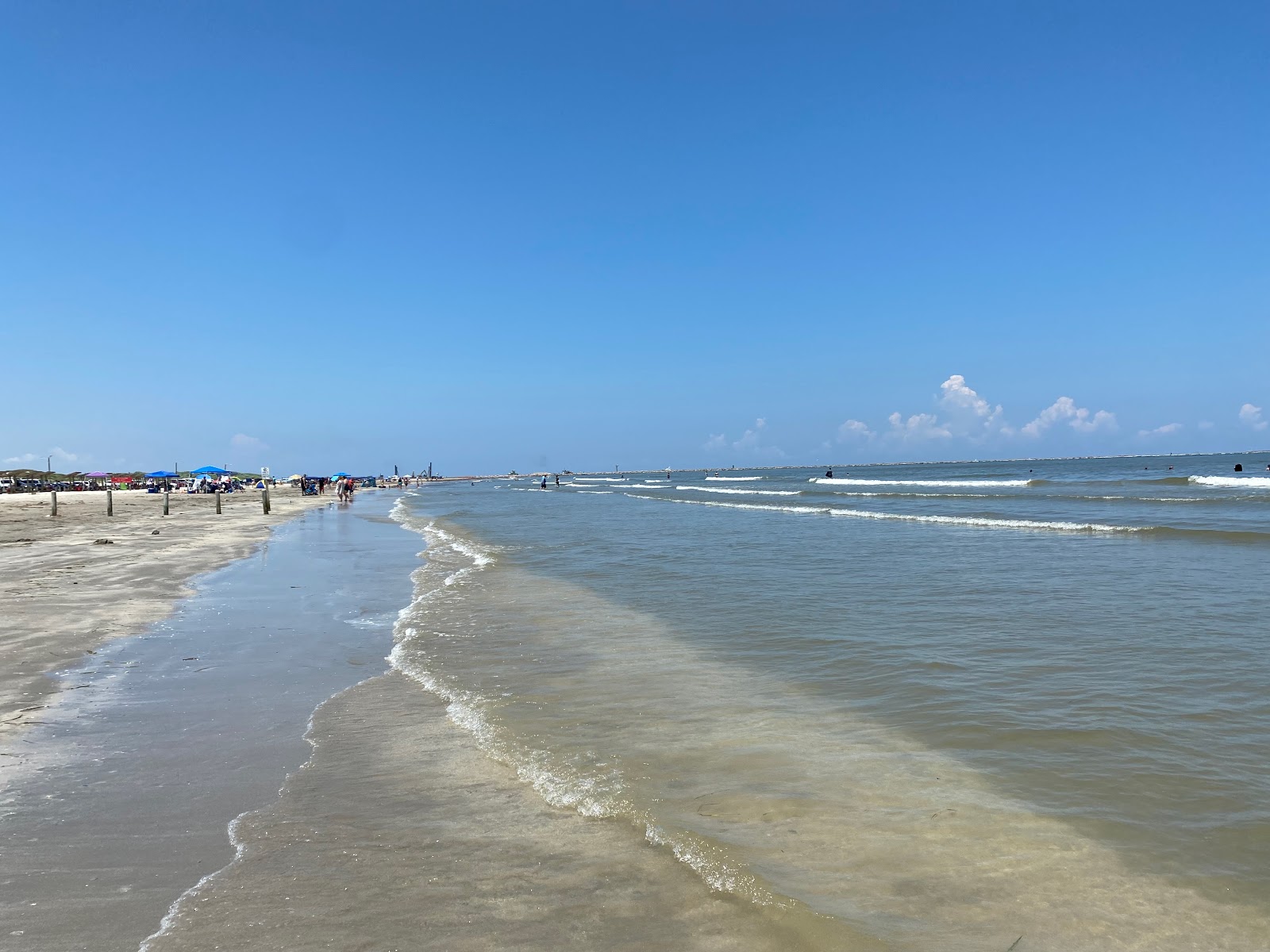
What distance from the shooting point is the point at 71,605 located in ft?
37.1

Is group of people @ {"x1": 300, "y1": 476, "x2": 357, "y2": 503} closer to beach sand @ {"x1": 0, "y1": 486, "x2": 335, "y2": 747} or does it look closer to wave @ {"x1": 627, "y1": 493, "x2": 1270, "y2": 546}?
beach sand @ {"x1": 0, "y1": 486, "x2": 335, "y2": 747}

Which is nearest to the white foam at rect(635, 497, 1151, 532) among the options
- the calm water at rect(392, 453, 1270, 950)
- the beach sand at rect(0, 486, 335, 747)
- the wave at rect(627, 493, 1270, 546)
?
the wave at rect(627, 493, 1270, 546)

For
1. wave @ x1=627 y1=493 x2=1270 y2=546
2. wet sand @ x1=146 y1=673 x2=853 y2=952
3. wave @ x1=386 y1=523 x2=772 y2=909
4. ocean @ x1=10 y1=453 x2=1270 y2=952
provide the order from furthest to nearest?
wave @ x1=627 y1=493 x2=1270 y2=546, wave @ x1=386 y1=523 x2=772 y2=909, ocean @ x1=10 y1=453 x2=1270 y2=952, wet sand @ x1=146 y1=673 x2=853 y2=952

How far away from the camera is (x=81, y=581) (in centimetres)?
1391

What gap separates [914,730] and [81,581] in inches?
574

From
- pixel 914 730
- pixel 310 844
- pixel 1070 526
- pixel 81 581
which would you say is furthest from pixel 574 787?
pixel 1070 526

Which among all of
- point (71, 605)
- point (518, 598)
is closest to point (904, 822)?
point (518, 598)

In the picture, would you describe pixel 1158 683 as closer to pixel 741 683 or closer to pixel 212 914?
pixel 741 683

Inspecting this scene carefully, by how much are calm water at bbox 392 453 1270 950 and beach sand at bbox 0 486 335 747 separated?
11.2 ft

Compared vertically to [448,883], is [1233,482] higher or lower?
higher

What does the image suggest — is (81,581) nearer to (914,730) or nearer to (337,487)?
(914,730)

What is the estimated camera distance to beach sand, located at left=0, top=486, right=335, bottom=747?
307 inches

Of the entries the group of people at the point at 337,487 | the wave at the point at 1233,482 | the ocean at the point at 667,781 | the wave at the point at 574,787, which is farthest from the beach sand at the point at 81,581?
the wave at the point at 1233,482

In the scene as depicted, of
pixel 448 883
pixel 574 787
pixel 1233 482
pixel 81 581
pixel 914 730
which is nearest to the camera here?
pixel 448 883
